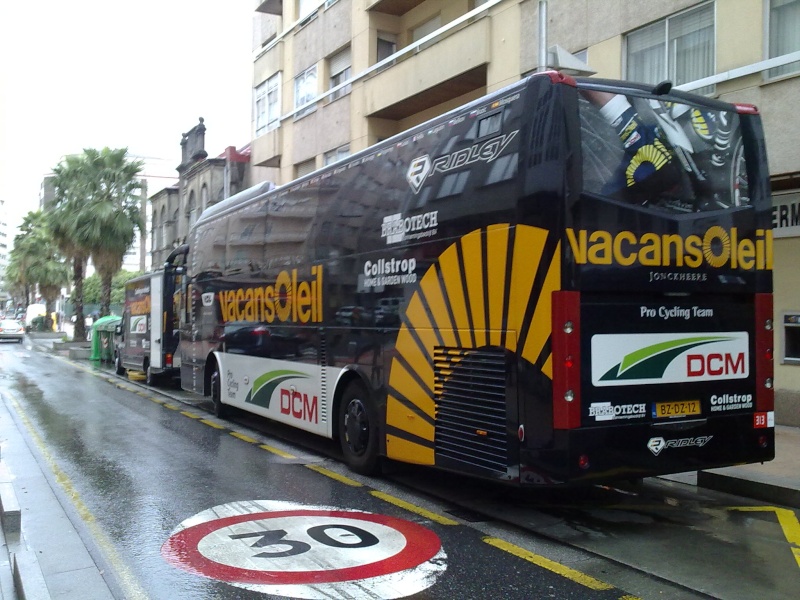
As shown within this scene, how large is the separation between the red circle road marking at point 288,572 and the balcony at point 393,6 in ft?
56.5

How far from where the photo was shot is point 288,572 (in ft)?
17.4

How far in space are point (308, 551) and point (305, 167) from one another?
2103 cm

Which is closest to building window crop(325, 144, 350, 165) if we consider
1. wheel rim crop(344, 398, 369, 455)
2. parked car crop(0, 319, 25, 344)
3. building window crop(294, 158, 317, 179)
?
building window crop(294, 158, 317, 179)

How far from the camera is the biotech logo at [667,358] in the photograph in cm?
611

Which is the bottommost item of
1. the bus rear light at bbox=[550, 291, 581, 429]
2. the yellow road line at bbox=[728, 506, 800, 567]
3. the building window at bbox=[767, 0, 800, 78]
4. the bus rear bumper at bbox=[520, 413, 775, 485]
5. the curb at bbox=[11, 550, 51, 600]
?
the yellow road line at bbox=[728, 506, 800, 567]

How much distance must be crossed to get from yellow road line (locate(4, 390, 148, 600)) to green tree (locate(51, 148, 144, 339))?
2517 centimetres

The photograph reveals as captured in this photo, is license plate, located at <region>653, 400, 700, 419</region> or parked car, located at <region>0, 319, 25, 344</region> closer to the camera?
license plate, located at <region>653, 400, 700, 419</region>

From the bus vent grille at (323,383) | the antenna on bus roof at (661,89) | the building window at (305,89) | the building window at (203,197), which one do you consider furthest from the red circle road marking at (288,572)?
the building window at (203,197)

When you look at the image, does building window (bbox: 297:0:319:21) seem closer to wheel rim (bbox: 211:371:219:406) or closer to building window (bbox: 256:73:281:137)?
building window (bbox: 256:73:281:137)

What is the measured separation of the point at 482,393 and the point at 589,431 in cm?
97

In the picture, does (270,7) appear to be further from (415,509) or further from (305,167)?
(415,509)

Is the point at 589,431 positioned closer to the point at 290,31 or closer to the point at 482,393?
the point at 482,393

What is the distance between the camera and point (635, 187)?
624 centimetres

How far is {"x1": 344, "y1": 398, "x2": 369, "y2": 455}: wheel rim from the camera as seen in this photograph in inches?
335
